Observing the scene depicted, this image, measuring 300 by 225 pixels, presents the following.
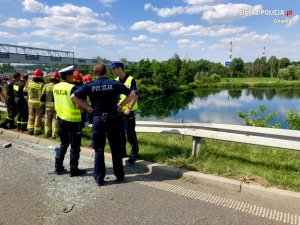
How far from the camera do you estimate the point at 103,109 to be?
431 centimetres

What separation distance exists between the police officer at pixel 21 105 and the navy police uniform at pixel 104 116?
4.62m

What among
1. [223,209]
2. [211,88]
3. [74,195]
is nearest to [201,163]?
[223,209]

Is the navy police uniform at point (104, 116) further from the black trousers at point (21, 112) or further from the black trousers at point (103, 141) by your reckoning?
the black trousers at point (21, 112)

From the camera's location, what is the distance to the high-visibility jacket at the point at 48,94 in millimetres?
7102

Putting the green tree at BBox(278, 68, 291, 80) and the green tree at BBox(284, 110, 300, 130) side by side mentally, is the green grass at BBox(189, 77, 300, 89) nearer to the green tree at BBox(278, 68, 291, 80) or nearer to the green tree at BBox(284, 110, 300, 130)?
the green tree at BBox(278, 68, 291, 80)

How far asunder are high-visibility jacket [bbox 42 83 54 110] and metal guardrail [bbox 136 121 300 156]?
9.63ft

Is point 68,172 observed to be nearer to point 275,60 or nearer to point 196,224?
point 196,224

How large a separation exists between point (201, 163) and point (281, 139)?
136cm

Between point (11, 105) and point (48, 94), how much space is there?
2.49 meters

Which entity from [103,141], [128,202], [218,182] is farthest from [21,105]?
[218,182]

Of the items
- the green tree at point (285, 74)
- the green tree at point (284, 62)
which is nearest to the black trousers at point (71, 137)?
the green tree at point (285, 74)

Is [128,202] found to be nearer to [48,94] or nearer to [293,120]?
[48,94]

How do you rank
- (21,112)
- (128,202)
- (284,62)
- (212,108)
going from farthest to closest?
1. (284,62)
2. (212,108)
3. (21,112)
4. (128,202)

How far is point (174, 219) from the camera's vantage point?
3.27 meters
